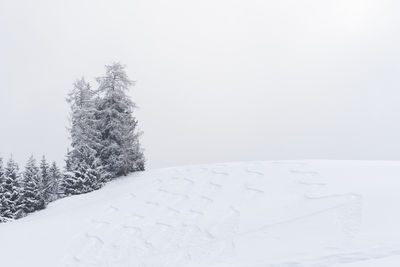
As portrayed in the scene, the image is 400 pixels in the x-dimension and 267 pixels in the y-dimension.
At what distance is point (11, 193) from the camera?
89.9 ft

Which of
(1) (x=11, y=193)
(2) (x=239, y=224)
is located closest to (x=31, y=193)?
(1) (x=11, y=193)

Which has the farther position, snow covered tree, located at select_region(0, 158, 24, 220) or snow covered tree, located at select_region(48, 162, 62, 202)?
snow covered tree, located at select_region(48, 162, 62, 202)

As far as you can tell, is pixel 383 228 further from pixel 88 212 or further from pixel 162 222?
pixel 88 212

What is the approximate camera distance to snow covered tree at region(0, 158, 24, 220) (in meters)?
26.9

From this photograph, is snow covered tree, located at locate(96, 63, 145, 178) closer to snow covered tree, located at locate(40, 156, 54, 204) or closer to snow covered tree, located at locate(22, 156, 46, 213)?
snow covered tree, located at locate(22, 156, 46, 213)

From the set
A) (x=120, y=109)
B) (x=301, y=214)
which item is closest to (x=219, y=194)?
(x=301, y=214)

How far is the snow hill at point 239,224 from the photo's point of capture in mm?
6719

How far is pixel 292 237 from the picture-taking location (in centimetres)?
724

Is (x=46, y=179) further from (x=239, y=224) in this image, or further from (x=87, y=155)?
(x=239, y=224)

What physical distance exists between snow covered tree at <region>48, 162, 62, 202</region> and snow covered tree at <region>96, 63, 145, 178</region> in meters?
15.2

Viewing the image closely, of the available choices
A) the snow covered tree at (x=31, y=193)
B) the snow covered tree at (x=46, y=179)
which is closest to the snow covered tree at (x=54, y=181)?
the snow covered tree at (x=46, y=179)

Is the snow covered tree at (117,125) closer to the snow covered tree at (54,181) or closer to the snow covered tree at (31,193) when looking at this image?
the snow covered tree at (31,193)

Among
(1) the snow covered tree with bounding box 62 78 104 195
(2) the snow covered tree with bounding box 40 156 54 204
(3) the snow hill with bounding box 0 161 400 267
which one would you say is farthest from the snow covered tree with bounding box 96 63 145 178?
(2) the snow covered tree with bounding box 40 156 54 204

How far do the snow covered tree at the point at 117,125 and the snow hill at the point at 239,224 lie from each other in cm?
778
